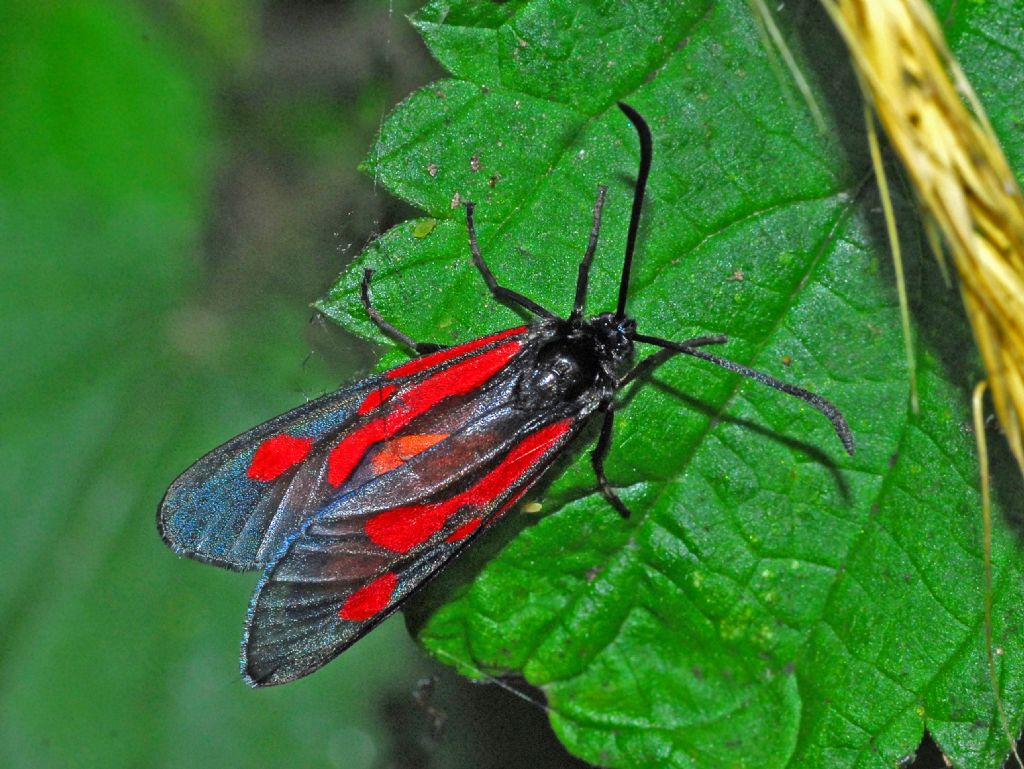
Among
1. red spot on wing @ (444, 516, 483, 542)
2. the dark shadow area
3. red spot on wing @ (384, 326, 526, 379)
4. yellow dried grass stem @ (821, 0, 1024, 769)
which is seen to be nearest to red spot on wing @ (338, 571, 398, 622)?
red spot on wing @ (444, 516, 483, 542)

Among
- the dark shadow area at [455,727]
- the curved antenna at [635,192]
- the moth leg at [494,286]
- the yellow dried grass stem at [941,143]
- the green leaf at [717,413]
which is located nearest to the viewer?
the yellow dried grass stem at [941,143]

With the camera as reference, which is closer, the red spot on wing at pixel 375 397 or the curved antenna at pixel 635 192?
the curved antenna at pixel 635 192

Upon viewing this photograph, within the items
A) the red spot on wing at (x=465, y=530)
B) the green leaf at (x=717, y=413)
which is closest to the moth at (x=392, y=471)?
the red spot on wing at (x=465, y=530)

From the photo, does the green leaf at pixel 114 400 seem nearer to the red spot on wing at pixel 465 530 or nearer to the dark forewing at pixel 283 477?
the dark forewing at pixel 283 477

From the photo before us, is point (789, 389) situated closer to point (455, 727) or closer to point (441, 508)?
point (441, 508)

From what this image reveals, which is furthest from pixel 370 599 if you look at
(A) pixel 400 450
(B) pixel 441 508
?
(A) pixel 400 450

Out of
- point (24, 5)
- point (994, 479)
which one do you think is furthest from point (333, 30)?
point (994, 479)

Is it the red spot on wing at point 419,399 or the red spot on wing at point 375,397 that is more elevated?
the red spot on wing at point 375,397
